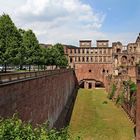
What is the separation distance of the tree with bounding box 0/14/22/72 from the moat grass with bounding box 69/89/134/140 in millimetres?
10372

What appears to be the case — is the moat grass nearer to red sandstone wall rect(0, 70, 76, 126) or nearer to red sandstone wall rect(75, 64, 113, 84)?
red sandstone wall rect(0, 70, 76, 126)

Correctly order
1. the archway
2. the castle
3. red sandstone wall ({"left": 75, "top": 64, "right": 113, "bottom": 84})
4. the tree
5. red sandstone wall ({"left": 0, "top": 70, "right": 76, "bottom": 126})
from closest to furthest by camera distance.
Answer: red sandstone wall ({"left": 0, "top": 70, "right": 76, "bottom": 126}) → the tree → the castle → the archway → red sandstone wall ({"left": 75, "top": 64, "right": 113, "bottom": 84})

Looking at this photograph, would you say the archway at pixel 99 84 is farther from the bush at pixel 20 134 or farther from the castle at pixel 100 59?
the bush at pixel 20 134

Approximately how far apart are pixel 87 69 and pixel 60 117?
55.0 metres

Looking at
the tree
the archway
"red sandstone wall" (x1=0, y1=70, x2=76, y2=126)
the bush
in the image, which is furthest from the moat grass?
the archway

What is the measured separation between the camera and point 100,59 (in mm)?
110250

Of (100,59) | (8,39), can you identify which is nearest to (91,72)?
(100,59)

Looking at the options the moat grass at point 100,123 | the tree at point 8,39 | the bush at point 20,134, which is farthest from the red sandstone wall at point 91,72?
the bush at point 20,134

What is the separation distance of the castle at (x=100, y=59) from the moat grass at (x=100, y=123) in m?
14.7

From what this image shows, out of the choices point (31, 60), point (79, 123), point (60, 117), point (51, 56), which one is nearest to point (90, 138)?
point (79, 123)

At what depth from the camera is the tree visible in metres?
41.3

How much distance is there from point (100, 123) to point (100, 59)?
74.7 meters

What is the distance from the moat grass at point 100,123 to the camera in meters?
30.4

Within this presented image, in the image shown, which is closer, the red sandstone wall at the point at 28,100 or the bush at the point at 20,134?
the bush at the point at 20,134
